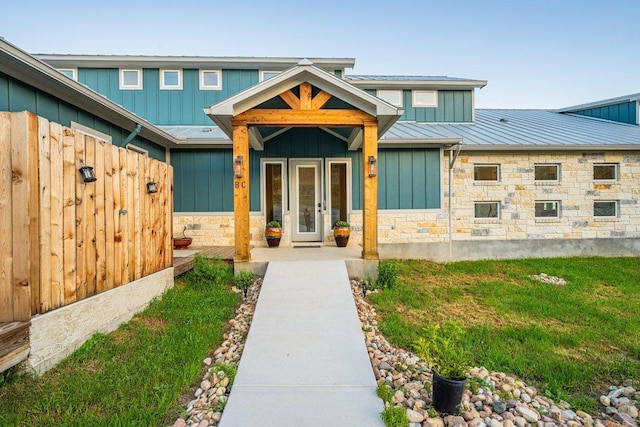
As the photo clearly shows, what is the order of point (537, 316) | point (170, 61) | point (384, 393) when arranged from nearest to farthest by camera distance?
point (384, 393) < point (537, 316) < point (170, 61)

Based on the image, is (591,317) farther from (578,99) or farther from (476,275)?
(578,99)

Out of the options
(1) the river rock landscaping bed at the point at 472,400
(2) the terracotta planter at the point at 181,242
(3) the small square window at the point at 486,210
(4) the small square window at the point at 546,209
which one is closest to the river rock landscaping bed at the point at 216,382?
(1) the river rock landscaping bed at the point at 472,400

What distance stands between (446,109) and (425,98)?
31.3 inches

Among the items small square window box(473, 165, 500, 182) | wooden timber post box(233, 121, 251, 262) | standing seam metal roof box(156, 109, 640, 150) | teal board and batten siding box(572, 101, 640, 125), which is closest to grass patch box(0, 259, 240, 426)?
wooden timber post box(233, 121, 251, 262)

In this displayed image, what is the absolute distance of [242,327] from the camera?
13.2 ft

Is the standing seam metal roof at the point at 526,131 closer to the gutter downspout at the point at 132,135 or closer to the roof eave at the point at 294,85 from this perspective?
the roof eave at the point at 294,85

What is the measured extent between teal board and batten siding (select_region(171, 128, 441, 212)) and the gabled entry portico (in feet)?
8.02

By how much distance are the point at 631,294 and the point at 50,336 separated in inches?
344

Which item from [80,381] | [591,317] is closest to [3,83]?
[80,381]

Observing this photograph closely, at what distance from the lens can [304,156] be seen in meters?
8.37

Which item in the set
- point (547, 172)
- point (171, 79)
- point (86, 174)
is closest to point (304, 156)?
point (171, 79)

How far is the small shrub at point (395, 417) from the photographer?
2260 mm

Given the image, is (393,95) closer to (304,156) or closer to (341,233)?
(304,156)

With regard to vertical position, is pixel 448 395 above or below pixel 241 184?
below
